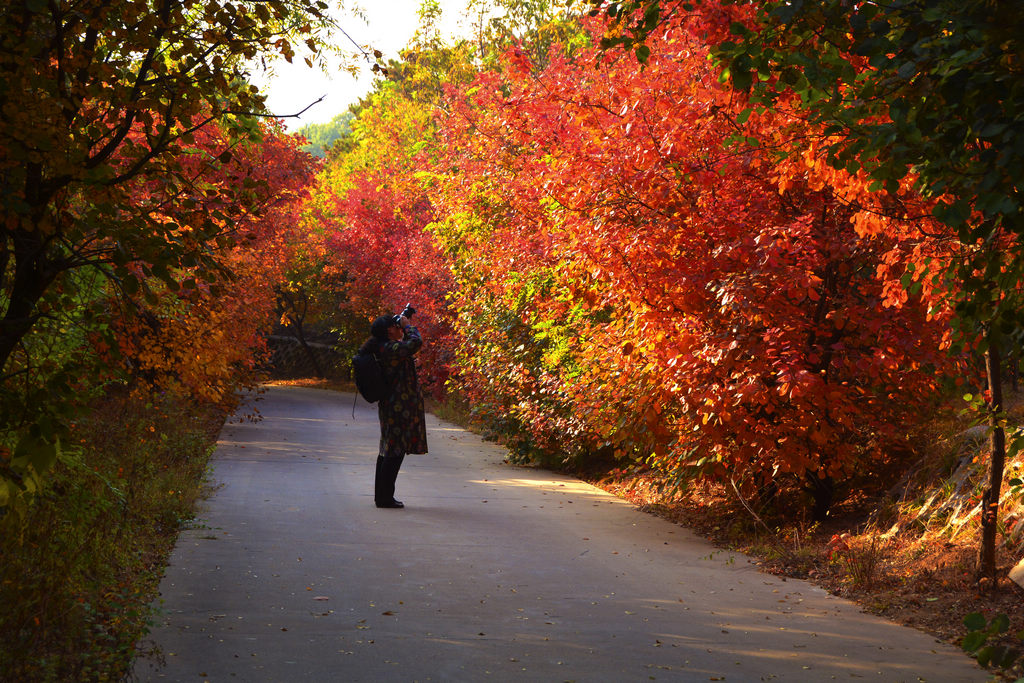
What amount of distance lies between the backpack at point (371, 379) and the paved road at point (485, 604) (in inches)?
47.5

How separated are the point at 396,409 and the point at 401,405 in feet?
0.21

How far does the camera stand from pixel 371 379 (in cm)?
1041

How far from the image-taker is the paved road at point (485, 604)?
532 cm

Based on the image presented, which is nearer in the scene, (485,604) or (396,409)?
(485,604)

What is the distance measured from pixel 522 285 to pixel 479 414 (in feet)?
19.4

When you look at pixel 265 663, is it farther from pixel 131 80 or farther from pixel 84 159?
pixel 131 80

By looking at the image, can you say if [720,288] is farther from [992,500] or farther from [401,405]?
[401,405]

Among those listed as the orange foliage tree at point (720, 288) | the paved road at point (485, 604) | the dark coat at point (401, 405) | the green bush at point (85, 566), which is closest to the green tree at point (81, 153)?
the green bush at point (85, 566)

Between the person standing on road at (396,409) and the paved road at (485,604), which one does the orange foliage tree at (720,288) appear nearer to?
the paved road at (485,604)

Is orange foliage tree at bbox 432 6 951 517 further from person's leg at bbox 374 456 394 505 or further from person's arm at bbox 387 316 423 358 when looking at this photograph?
person's leg at bbox 374 456 394 505

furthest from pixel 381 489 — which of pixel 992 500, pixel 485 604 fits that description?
pixel 992 500

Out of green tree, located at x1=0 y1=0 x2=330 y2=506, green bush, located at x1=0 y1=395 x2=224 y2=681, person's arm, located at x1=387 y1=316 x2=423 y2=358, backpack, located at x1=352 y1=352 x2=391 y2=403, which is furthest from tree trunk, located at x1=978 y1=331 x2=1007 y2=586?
backpack, located at x1=352 y1=352 x2=391 y2=403

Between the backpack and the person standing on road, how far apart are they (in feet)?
0.17

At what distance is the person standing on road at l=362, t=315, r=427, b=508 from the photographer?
1045 centimetres
